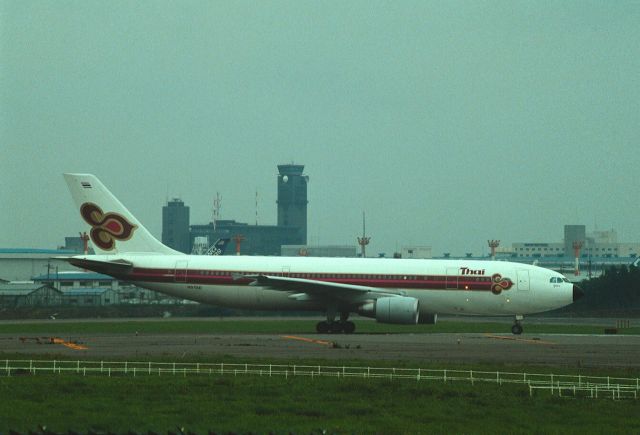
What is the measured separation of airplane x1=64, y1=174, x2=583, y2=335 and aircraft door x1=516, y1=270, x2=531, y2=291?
0.05 metres

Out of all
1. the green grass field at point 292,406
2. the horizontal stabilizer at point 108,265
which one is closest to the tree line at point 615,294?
the horizontal stabilizer at point 108,265

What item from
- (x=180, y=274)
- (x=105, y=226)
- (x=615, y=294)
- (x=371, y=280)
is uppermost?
(x=105, y=226)

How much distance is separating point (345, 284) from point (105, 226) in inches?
521

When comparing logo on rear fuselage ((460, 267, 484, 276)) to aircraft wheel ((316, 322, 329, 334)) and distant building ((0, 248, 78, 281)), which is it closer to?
aircraft wheel ((316, 322, 329, 334))

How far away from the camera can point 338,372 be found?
32.2 metres

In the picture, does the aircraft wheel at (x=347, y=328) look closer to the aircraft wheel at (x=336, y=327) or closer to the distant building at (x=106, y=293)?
the aircraft wheel at (x=336, y=327)

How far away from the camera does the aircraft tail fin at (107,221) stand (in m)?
56.8

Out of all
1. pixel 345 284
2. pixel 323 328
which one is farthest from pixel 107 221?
pixel 345 284

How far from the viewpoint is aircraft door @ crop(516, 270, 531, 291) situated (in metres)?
54.0

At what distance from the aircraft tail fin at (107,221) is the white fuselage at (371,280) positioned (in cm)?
121

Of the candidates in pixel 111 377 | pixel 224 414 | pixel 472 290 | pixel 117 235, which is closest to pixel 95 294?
pixel 117 235

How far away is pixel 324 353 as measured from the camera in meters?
39.8

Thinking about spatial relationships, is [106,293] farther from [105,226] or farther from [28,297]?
[105,226]

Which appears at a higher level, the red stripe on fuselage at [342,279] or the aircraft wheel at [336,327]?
the red stripe on fuselage at [342,279]
